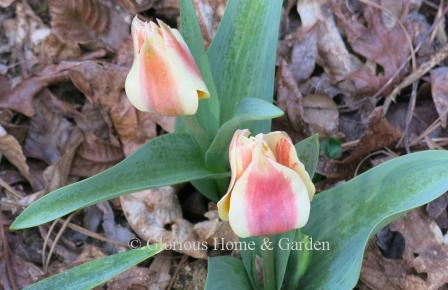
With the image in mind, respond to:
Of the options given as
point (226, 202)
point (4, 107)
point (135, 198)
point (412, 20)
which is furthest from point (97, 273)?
point (412, 20)

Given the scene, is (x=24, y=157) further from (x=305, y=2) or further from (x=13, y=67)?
(x=305, y=2)

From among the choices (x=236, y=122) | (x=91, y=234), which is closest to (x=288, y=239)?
(x=236, y=122)

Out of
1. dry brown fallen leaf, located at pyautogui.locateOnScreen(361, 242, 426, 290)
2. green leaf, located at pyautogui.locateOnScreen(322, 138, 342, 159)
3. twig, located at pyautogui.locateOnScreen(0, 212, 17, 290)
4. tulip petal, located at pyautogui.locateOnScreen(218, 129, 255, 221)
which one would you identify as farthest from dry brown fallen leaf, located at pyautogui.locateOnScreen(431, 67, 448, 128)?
twig, located at pyautogui.locateOnScreen(0, 212, 17, 290)

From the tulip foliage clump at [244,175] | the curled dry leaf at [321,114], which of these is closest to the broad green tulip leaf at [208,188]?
the tulip foliage clump at [244,175]

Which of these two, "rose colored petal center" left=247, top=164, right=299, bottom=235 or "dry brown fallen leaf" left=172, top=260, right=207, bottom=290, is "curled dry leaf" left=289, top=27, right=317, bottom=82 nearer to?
"dry brown fallen leaf" left=172, top=260, right=207, bottom=290

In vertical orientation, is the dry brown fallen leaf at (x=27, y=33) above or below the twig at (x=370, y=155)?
above

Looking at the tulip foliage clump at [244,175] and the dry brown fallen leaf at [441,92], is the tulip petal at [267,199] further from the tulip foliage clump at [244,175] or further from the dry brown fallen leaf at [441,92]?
the dry brown fallen leaf at [441,92]
